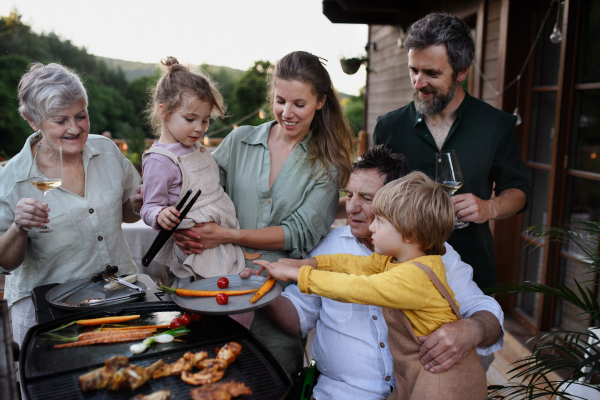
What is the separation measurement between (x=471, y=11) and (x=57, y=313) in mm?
4142

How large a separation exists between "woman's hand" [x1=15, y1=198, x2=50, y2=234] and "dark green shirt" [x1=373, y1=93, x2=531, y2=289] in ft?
5.13

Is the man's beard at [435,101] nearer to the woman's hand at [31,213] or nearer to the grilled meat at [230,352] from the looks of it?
the grilled meat at [230,352]

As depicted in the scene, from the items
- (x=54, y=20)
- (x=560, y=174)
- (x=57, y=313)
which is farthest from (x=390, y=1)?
(x=54, y=20)

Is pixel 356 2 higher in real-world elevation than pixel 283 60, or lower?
higher

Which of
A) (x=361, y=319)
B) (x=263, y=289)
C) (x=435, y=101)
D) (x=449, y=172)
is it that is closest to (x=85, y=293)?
(x=263, y=289)

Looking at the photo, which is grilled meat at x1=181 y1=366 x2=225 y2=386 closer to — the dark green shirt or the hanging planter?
the dark green shirt

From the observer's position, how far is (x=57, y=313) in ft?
4.79

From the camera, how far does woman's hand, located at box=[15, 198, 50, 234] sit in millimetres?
1486

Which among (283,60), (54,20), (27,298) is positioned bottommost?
(27,298)

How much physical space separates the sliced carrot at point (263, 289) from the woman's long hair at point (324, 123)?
615 mm

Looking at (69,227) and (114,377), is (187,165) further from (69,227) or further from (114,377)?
(114,377)

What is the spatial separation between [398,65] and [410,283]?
5466 mm

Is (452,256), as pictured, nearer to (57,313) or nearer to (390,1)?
(57,313)

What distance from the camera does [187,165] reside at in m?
1.85
